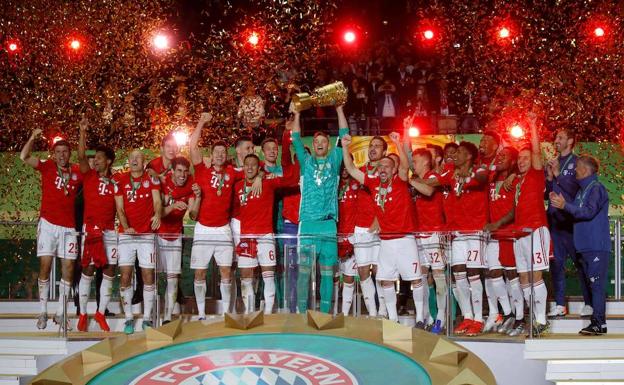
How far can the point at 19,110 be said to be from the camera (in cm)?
1269

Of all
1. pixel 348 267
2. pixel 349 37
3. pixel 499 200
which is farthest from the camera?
pixel 349 37

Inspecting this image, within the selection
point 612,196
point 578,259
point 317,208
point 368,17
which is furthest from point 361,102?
point 578,259

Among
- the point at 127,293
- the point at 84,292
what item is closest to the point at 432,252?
the point at 127,293

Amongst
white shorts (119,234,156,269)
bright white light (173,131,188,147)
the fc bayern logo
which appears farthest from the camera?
bright white light (173,131,188,147)

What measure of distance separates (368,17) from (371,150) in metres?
5.74

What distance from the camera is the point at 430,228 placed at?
26.6ft

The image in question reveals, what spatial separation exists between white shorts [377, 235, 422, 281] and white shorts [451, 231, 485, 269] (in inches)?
12.8

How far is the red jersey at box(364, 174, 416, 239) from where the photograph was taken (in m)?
7.52

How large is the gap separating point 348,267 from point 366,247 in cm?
28

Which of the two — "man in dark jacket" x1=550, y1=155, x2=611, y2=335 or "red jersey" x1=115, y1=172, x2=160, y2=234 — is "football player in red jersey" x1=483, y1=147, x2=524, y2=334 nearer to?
"man in dark jacket" x1=550, y1=155, x2=611, y2=335

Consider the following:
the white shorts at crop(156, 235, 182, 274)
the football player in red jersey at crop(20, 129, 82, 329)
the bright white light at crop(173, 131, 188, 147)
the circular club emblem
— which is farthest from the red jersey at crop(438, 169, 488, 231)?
the bright white light at crop(173, 131, 188, 147)

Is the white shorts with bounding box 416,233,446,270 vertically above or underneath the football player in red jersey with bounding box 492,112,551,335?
underneath

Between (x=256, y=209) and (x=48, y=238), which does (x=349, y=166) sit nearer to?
(x=256, y=209)

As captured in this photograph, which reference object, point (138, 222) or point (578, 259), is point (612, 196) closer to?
point (578, 259)
